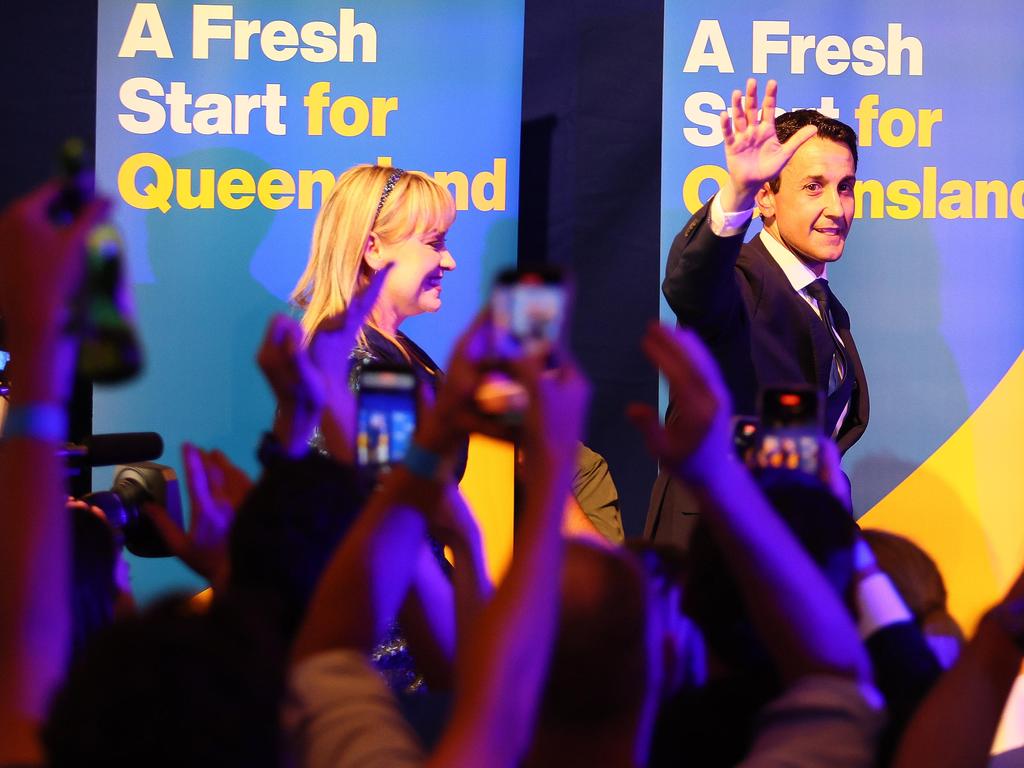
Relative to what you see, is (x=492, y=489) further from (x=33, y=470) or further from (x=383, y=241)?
(x=33, y=470)

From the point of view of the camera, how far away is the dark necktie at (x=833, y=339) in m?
3.21

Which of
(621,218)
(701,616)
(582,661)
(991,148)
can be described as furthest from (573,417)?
(991,148)

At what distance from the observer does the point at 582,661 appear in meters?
1.04

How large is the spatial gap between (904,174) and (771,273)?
34.7 inches

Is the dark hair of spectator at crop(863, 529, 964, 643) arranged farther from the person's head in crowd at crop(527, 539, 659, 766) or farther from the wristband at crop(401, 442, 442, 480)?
the wristband at crop(401, 442, 442, 480)

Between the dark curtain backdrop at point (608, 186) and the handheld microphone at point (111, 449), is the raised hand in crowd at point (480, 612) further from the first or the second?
the dark curtain backdrop at point (608, 186)

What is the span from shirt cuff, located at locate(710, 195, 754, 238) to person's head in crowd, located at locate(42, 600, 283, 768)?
74.6 inches

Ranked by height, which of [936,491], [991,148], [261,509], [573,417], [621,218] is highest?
[991,148]

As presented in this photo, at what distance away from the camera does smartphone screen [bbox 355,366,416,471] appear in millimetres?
1514

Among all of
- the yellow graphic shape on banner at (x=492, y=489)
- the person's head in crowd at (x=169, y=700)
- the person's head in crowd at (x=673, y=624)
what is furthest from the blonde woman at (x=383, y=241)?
the person's head in crowd at (x=169, y=700)

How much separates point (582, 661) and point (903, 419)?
298 cm

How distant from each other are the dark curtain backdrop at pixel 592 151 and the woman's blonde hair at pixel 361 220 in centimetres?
82

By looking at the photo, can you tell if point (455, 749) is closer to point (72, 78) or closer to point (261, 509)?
point (261, 509)

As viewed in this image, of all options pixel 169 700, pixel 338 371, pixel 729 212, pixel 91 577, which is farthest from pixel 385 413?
pixel 729 212
